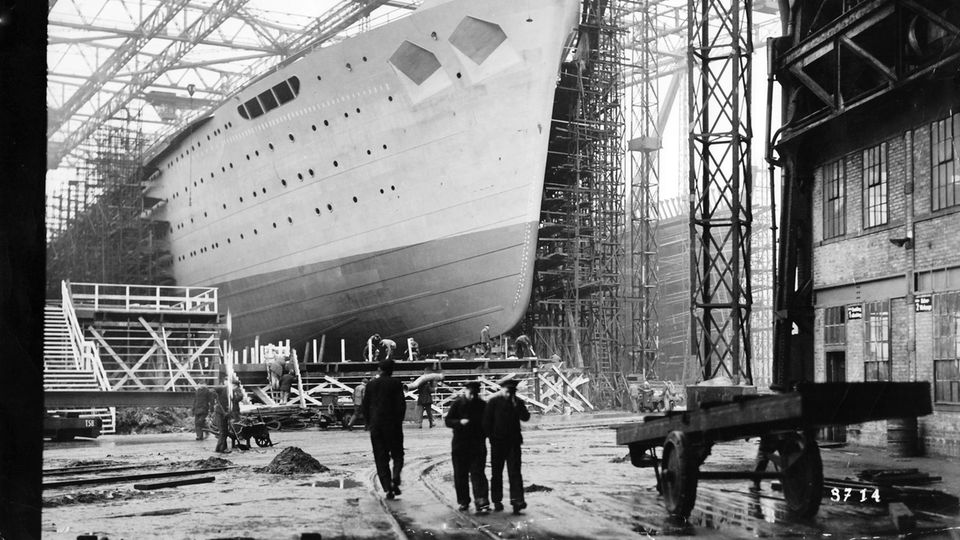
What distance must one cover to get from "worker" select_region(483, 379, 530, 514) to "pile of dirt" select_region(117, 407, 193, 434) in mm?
16585

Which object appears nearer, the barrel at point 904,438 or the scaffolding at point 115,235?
the barrel at point 904,438

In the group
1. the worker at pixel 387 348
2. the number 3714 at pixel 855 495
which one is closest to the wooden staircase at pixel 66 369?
the worker at pixel 387 348

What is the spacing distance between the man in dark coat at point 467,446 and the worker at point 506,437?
0.11m

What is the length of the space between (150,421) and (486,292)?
30.6 ft

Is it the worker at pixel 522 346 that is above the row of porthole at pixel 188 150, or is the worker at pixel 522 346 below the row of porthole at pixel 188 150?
below

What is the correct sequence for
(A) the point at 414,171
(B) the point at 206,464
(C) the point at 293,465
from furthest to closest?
(A) the point at 414,171 → (B) the point at 206,464 → (C) the point at 293,465

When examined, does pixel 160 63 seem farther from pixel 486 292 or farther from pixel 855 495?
pixel 855 495

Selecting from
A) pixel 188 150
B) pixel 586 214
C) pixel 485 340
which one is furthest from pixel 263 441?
pixel 188 150

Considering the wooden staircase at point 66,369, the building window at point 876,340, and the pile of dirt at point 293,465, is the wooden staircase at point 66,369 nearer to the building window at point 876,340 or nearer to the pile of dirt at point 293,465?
the pile of dirt at point 293,465

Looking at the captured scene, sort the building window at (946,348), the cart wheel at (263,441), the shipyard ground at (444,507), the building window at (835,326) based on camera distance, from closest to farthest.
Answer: the shipyard ground at (444,507)
the building window at (946,348)
the building window at (835,326)
the cart wheel at (263,441)

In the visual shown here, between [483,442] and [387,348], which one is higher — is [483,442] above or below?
below

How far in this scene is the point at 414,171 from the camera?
26562 millimetres

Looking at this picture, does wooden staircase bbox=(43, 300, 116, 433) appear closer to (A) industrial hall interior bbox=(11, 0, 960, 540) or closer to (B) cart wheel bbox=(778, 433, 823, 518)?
(A) industrial hall interior bbox=(11, 0, 960, 540)

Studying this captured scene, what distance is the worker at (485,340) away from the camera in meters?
27.0
